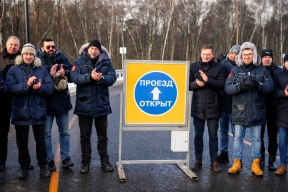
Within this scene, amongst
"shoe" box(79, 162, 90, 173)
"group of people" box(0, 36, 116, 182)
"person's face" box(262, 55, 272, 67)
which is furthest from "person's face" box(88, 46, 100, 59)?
"person's face" box(262, 55, 272, 67)

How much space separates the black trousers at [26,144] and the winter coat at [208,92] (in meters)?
2.48

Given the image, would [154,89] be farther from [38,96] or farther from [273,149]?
[273,149]

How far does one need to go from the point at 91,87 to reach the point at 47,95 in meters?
0.69

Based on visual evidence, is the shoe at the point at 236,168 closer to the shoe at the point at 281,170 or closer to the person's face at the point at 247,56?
the shoe at the point at 281,170

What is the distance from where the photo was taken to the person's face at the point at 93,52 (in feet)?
18.3

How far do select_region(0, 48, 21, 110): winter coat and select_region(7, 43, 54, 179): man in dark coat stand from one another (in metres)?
0.31

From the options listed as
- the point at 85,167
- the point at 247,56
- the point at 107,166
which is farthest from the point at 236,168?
the point at 85,167

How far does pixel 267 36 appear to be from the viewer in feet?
183

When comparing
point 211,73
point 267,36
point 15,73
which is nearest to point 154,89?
point 211,73

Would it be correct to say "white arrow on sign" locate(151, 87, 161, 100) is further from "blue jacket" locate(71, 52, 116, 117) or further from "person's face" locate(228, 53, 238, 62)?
"person's face" locate(228, 53, 238, 62)

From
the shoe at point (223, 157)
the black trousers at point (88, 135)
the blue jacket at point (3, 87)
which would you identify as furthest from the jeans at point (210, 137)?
the blue jacket at point (3, 87)

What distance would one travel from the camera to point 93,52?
5.58 metres

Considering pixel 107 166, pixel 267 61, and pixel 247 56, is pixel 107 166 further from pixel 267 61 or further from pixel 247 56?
pixel 267 61

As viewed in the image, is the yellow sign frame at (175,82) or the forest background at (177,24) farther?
the forest background at (177,24)
